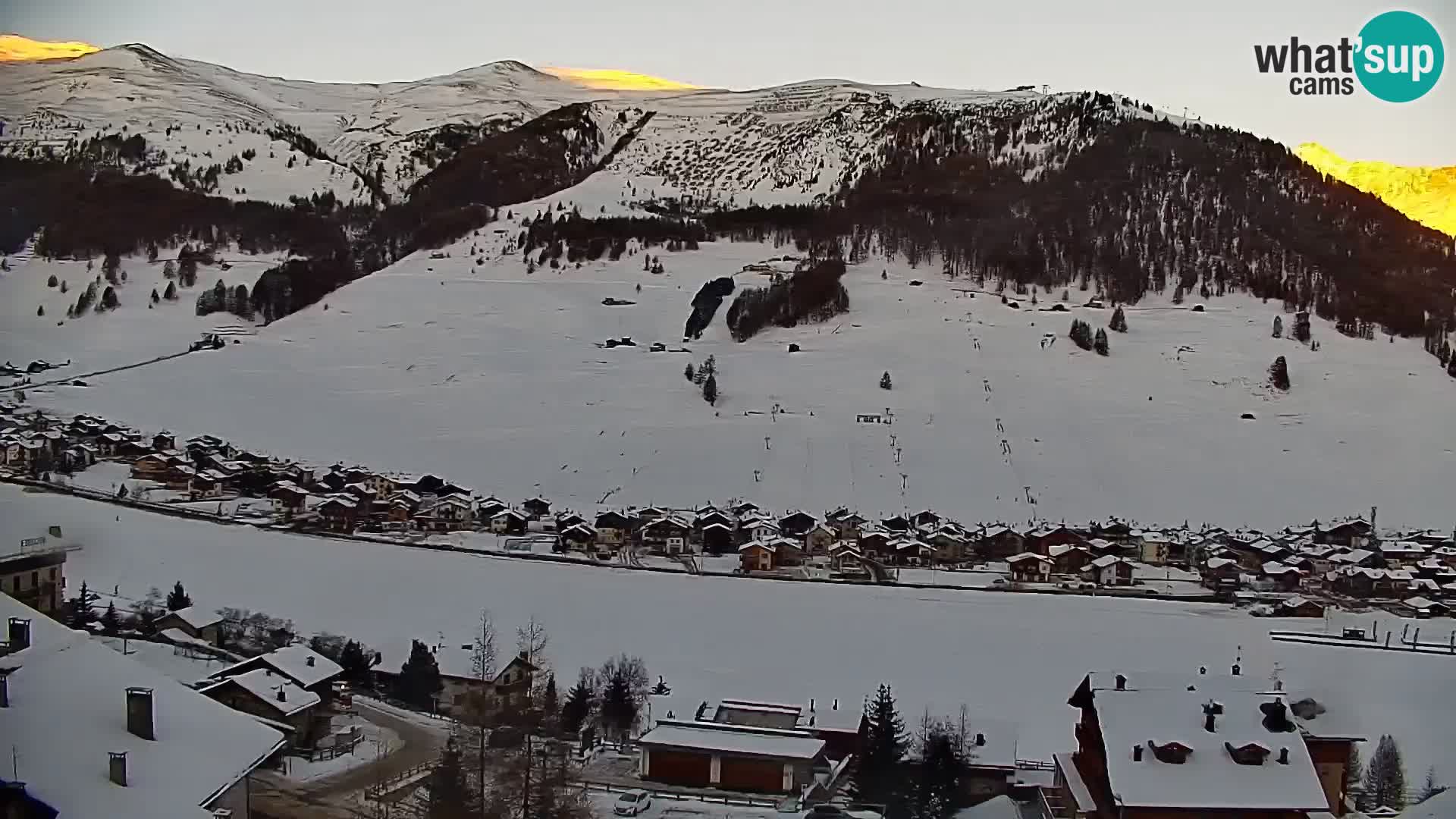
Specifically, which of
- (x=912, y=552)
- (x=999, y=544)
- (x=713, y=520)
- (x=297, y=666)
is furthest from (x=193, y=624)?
(x=999, y=544)

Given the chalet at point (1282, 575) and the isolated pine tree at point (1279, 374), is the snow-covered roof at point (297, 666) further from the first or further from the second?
the isolated pine tree at point (1279, 374)

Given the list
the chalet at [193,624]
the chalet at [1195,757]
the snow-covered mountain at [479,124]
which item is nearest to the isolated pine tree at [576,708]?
the chalet at [193,624]

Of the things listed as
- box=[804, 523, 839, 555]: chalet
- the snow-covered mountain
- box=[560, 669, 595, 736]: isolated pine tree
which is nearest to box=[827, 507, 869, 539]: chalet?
box=[804, 523, 839, 555]: chalet

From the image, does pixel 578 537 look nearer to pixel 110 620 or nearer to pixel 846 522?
pixel 846 522

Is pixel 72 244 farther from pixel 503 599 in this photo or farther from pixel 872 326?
pixel 872 326

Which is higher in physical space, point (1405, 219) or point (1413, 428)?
point (1405, 219)

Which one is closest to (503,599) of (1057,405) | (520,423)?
(520,423)
